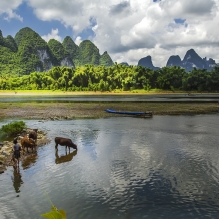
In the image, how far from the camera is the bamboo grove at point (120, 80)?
399ft

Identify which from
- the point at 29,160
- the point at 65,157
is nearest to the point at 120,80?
the point at 65,157

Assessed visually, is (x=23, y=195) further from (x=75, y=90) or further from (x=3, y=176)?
(x=75, y=90)

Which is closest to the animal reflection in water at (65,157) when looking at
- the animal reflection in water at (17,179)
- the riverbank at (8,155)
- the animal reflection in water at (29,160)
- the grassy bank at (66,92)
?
the animal reflection in water at (29,160)

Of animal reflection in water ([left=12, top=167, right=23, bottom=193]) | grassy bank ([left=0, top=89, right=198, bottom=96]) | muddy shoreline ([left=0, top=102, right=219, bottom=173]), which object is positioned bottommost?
animal reflection in water ([left=12, top=167, right=23, bottom=193])

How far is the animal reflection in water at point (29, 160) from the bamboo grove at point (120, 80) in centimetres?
10871

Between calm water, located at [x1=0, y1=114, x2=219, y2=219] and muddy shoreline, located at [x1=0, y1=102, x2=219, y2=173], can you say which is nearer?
calm water, located at [x1=0, y1=114, x2=219, y2=219]

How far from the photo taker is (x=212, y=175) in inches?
578

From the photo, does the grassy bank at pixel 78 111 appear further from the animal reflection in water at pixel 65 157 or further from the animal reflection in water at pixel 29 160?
the animal reflection in water at pixel 29 160

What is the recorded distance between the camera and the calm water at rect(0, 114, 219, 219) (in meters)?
10.8

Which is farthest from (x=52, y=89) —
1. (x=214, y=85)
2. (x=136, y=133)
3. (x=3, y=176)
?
(x=3, y=176)

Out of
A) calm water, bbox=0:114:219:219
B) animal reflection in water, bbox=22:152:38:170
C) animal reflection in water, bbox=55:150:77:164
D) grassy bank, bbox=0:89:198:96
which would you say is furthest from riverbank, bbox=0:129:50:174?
grassy bank, bbox=0:89:198:96

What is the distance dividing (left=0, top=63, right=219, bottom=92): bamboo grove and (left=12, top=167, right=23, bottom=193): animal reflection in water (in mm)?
111912

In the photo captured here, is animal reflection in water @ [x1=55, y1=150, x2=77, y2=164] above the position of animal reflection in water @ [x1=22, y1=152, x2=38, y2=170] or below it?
below

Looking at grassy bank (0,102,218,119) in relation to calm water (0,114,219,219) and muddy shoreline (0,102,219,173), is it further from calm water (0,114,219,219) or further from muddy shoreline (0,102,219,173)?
calm water (0,114,219,219)
